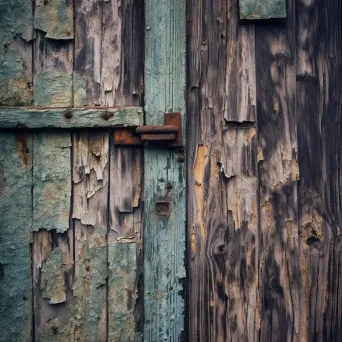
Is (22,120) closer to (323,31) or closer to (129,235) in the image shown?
(129,235)

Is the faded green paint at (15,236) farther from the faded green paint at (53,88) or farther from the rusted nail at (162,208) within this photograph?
the rusted nail at (162,208)

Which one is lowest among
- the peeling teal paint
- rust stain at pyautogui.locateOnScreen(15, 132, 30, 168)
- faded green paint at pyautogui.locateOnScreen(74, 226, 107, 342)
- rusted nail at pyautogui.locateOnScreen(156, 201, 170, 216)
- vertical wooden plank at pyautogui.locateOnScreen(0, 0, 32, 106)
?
faded green paint at pyautogui.locateOnScreen(74, 226, 107, 342)

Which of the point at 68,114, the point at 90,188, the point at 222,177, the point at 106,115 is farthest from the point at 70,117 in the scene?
the point at 222,177

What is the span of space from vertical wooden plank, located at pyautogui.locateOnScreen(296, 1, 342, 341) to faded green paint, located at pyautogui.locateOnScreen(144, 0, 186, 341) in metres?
0.36

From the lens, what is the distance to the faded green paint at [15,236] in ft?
4.25

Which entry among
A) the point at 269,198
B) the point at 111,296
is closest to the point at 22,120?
the point at 111,296

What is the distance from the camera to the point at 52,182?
1319 millimetres

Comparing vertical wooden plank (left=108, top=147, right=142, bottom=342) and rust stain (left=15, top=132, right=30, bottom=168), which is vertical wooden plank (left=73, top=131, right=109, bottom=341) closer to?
vertical wooden plank (left=108, top=147, right=142, bottom=342)

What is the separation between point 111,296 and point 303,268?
582 mm

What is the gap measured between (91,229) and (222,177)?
1.42 ft

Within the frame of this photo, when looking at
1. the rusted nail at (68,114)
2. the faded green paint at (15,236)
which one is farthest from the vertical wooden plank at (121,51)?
the faded green paint at (15,236)

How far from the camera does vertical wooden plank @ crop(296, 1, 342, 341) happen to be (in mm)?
1277

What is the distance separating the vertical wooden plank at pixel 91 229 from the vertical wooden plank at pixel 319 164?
0.60 metres

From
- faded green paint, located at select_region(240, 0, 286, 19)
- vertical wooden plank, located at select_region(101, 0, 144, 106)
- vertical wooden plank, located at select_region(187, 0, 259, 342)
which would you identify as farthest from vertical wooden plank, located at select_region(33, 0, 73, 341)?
faded green paint, located at select_region(240, 0, 286, 19)
